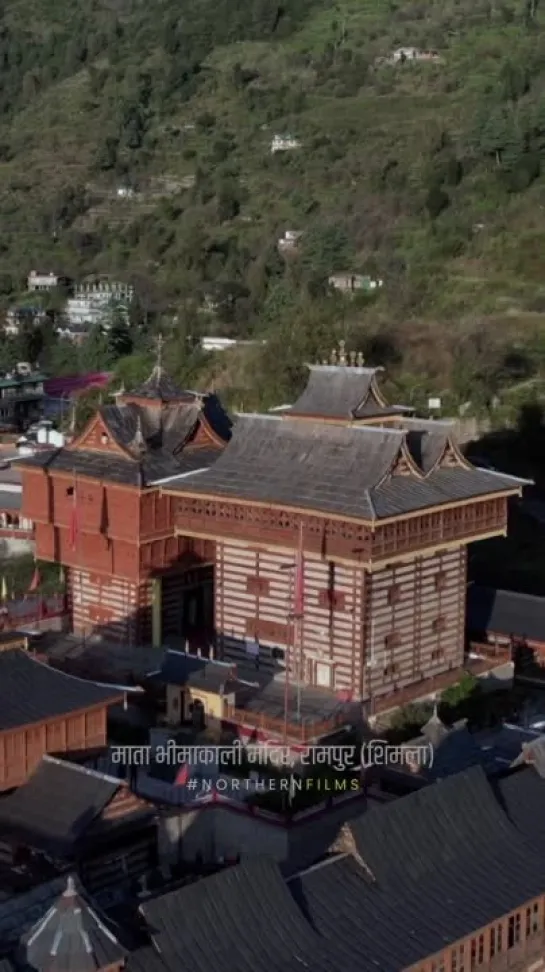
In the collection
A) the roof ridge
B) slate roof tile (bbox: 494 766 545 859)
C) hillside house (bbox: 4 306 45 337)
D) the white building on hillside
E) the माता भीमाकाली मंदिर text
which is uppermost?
the white building on hillside

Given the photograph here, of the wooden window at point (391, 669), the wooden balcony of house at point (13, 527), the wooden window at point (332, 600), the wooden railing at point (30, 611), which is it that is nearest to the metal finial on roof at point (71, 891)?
the wooden window at point (332, 600)

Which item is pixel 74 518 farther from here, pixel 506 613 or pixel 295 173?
pixel 295 173

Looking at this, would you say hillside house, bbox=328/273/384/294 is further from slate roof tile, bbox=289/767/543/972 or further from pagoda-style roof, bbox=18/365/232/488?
slate roof tile, bbox=289/767/543/972

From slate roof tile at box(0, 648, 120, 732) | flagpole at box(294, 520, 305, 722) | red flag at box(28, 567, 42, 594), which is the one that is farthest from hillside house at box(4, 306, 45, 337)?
slate roof tile at box(0, 648, 120, 732)

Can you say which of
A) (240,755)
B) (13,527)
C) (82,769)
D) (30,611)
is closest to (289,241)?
(13,527)

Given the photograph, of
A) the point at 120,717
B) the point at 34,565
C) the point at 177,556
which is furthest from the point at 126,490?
the point at 34,565
